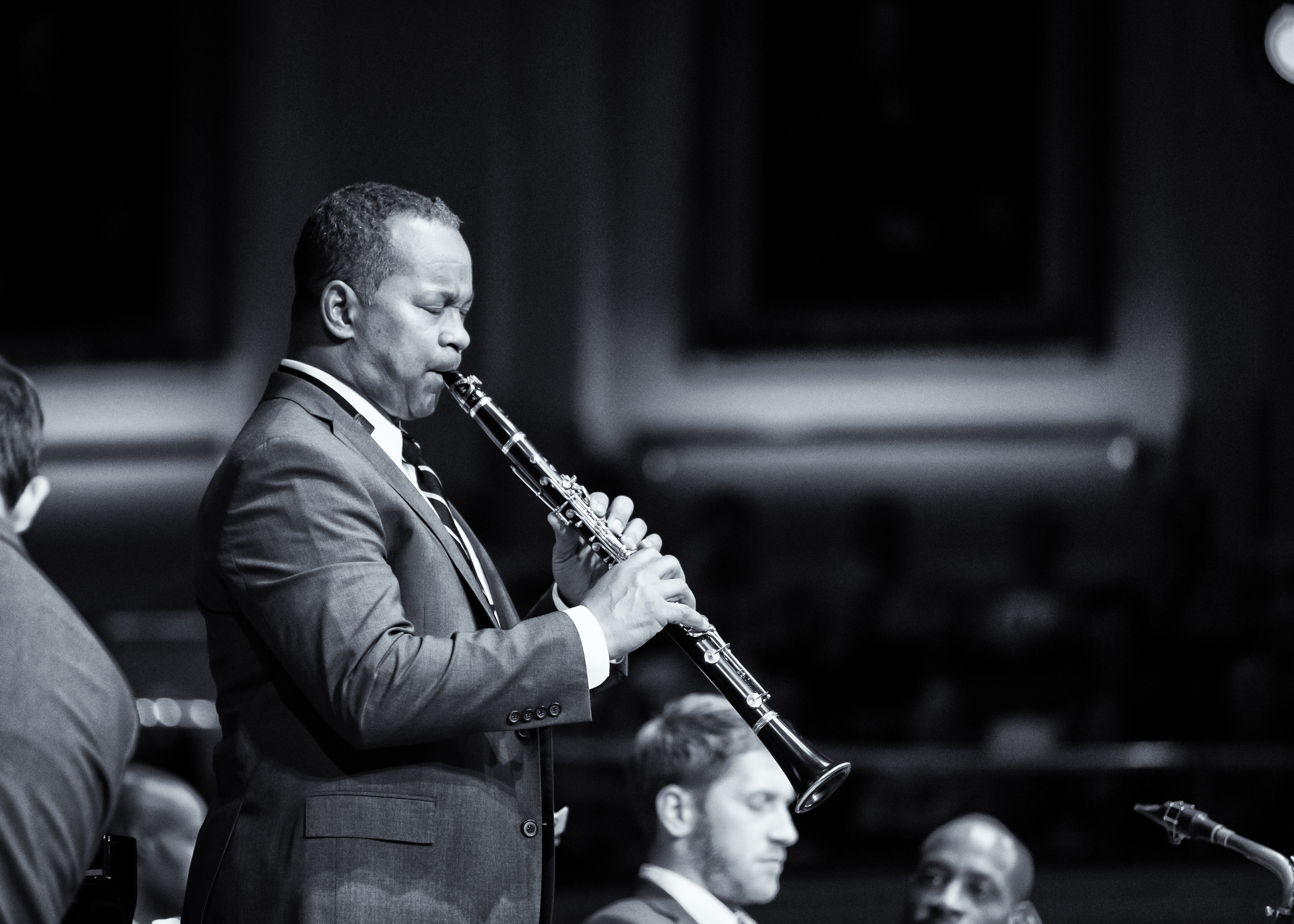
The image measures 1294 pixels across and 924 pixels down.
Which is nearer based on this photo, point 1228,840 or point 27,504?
point 27,504

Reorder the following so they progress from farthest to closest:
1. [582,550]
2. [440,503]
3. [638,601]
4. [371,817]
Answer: [582,550], [440,503], [638,601], [371,817]

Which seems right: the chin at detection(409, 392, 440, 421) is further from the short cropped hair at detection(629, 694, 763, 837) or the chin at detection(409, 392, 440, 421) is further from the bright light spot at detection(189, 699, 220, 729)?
the bright light spot at detection(189, 699, 220, 729)

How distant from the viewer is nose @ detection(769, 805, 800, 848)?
3041 mm

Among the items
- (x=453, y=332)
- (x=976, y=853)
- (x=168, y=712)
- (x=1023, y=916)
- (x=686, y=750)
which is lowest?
(x=168, y=712)

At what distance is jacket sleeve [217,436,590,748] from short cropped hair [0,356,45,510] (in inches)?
10.4

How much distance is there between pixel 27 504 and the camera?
6.84 ft

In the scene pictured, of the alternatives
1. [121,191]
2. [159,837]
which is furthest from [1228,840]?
[121,191]

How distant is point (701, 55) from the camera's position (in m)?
8.19

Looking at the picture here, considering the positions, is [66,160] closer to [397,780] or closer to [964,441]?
[964,441]

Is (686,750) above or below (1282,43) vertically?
below

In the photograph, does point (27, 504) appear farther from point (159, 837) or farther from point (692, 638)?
point (159, 837)

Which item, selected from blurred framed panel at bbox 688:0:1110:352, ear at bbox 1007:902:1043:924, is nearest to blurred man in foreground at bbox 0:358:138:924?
ear at bbox 1007:902:1043:924

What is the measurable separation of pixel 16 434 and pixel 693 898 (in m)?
1.46

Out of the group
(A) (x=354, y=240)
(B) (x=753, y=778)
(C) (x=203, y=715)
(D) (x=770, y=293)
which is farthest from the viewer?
(D) (x=770, y=293)
